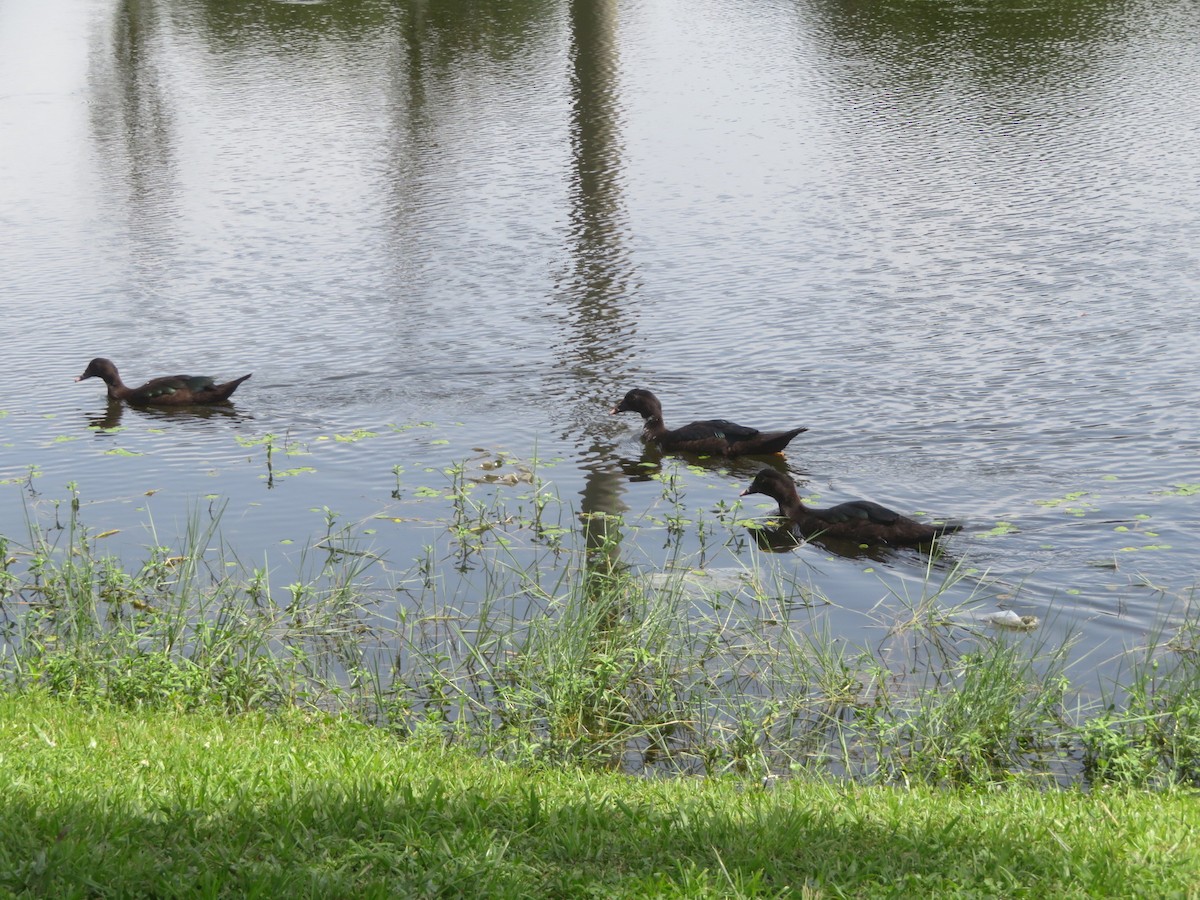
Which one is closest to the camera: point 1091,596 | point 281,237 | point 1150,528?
point 1091,596

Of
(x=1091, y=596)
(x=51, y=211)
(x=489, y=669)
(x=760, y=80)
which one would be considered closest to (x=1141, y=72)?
(x=760, y=80)

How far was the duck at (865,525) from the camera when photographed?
982cm

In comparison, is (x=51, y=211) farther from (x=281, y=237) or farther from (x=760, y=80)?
(x=760, y=80)

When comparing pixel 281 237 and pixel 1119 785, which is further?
pixel 281 237

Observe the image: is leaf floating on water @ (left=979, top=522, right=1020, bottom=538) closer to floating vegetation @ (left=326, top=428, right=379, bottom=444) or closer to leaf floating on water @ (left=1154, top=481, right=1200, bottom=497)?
leaf floating on water @ (left=1154, top=481, right=1200, bottom=497)

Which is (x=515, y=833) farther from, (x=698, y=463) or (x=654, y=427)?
(x=654, y=427)

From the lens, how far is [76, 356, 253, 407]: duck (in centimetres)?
1324

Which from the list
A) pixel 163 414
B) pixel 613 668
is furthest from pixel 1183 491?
pixel 163 414

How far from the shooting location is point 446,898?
477cm

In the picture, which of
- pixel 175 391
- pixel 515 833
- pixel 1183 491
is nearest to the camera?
pixel 515 833

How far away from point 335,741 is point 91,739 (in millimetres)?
1053

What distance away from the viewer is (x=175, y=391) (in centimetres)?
1329

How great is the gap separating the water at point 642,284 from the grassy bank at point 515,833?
2892 millimetres

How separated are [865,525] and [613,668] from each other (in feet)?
10.1
